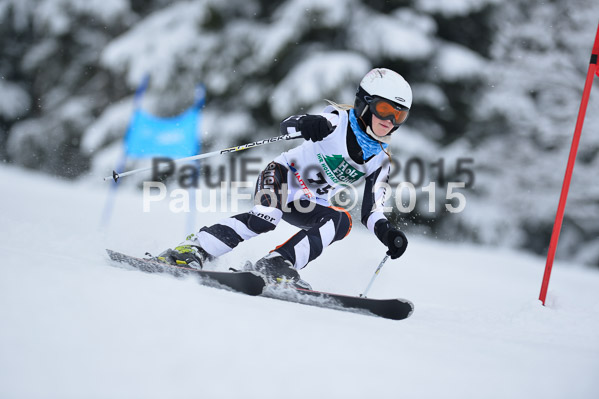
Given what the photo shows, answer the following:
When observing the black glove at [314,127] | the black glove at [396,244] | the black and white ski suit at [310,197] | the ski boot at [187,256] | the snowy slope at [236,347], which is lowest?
the snowy slope at [236,347]

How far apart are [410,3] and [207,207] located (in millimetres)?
4541

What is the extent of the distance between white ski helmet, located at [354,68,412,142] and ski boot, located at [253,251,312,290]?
3.02 ft

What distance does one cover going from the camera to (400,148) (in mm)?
8578

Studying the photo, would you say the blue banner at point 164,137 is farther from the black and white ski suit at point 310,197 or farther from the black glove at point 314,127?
the black glove at point 314,127

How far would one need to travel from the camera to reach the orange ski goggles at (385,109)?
10.6 feet

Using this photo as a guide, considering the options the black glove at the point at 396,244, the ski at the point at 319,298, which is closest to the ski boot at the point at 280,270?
the ski at the point at 319,298

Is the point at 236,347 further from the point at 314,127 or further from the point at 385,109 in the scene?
the point at 385,109

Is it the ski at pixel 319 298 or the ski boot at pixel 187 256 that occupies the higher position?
the ski boot at pixel 187 256

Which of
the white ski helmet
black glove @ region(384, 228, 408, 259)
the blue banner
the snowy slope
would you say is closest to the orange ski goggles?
the white ski helmet

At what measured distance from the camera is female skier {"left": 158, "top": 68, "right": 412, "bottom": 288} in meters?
3.26

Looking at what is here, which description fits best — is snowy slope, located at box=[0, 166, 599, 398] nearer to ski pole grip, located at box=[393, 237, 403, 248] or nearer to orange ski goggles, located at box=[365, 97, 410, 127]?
ski pole grip, located at box=[393, 237, 403, 248]

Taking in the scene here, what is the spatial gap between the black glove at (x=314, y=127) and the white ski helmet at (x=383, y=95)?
0.22 metres

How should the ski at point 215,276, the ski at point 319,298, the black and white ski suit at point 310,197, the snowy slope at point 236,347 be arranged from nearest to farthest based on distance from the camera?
the snowy slope at point 236,347 → the ski at point 215,276 → the ski at point 319,298 → the black and white ski suit at point 310,197

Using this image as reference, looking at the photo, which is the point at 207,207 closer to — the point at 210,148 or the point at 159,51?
the point at 210,148
